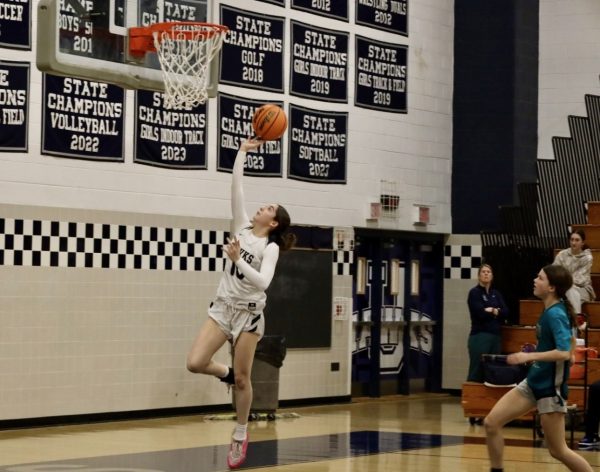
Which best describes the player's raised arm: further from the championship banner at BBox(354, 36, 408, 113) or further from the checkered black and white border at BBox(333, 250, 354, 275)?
the championship banner at BBox(354, 36, 408, 113)

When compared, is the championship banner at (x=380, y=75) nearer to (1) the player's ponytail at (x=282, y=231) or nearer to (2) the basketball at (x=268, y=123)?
(2) the basketball at (x=268, y=123)

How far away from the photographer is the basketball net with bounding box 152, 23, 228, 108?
39.0 ft

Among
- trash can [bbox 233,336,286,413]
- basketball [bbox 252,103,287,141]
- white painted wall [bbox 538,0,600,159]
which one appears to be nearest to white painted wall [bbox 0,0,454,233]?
white painted wall [bbox 538,0,600,159]

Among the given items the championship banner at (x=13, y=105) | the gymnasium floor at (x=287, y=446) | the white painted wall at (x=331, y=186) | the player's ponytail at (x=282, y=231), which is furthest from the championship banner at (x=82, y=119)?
the player's ponytail at (x=282, y=231)

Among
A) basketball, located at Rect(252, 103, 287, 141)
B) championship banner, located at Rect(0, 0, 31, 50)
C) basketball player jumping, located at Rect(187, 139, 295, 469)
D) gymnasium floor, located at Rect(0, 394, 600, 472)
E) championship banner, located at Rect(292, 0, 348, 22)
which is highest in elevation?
championship banner, located at Rect(292, 0, 348, 22)

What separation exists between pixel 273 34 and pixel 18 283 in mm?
5184

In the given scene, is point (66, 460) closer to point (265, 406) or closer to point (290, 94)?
point (265, 406)

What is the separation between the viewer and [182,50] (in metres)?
12.2

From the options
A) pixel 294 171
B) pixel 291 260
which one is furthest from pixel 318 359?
pixel 294 171

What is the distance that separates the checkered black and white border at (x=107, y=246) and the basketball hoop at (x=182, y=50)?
8.58ft

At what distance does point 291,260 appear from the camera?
682 inches

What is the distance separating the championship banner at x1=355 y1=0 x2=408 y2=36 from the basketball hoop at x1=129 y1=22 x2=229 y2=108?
6241mm

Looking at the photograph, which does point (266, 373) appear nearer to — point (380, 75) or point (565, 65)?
point (380, 75)

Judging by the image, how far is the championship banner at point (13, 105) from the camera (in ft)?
44.9
